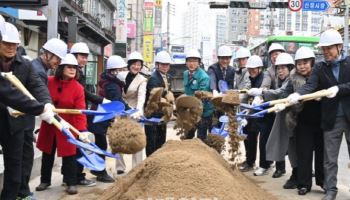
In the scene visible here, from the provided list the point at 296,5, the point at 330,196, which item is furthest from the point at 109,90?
the point at 296,5

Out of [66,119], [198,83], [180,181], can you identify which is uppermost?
[198,83]

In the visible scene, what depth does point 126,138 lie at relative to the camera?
17.5ft

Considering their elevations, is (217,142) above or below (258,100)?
below

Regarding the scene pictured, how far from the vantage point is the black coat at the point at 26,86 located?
15.8ft

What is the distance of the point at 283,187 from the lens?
669 cm

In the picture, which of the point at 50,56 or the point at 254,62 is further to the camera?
the point at 254,62

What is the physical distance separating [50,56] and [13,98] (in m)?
1.67

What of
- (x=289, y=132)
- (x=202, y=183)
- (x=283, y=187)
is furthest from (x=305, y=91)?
(x=202, y=183)

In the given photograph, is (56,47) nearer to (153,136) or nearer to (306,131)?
(153,136)

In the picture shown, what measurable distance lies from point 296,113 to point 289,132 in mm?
413

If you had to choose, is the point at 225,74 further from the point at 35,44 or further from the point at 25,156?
the point at 35,44

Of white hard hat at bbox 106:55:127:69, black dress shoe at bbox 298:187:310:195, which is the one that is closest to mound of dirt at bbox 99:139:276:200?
black dress shoe at bbox 298:187:310:195

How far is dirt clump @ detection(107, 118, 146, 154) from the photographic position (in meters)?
5.33

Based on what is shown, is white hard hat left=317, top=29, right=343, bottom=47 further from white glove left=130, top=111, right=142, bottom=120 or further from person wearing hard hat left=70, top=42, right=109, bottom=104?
person wearing hard hat left=70, top=42, right=109, bottom=104
